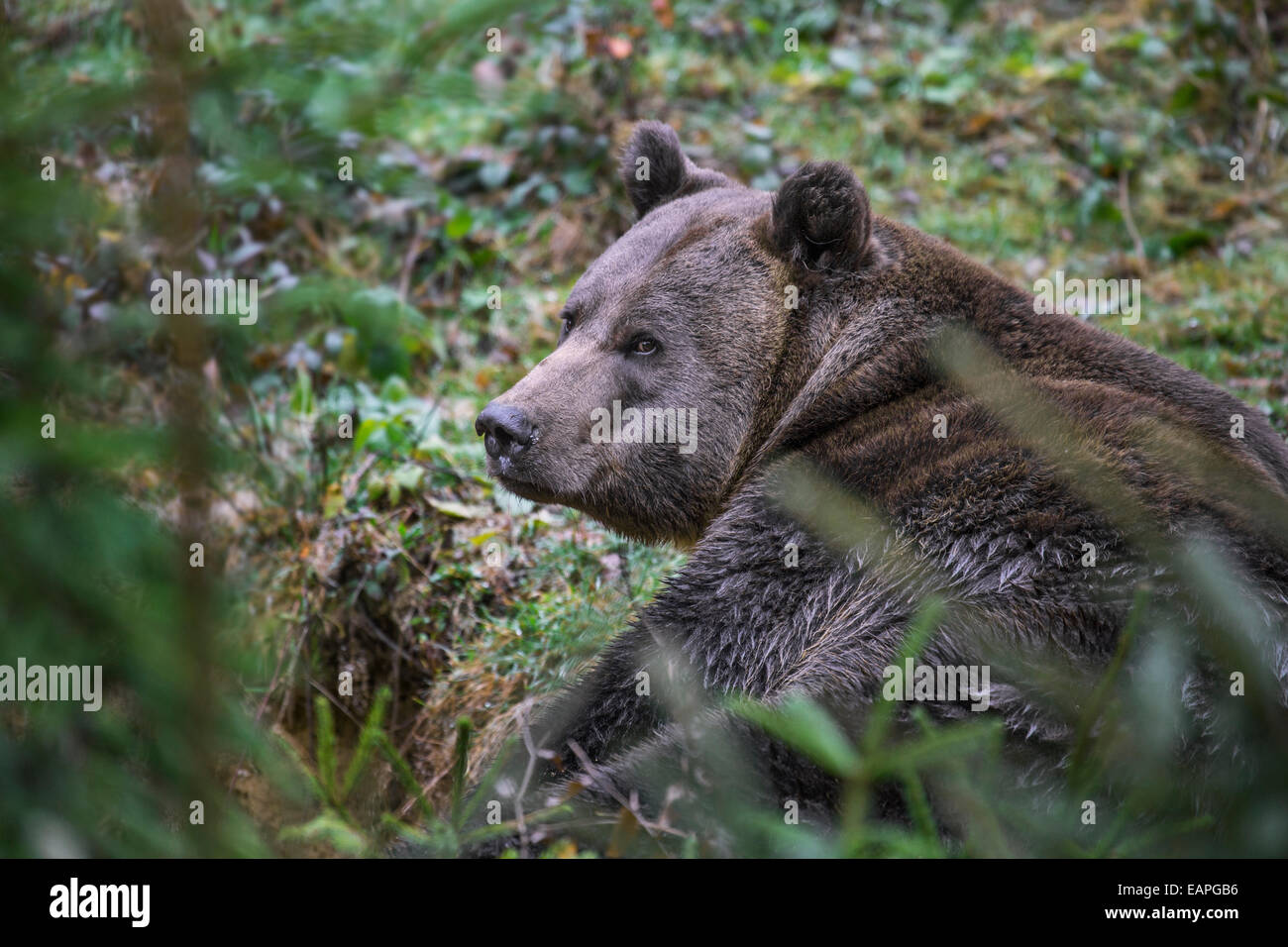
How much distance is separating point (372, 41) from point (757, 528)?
7.20ft

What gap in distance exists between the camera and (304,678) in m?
5.42

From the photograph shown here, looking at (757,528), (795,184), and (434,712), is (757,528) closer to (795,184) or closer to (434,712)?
(795,184)

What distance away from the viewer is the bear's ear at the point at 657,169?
522cm

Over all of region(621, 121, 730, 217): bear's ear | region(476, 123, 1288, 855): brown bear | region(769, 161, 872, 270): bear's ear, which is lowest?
region(476, 123, 1288, 855): brown bear

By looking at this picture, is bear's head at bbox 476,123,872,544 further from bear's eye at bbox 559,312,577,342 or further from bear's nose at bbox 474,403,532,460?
bear's eye at bbox 559,312,577,342

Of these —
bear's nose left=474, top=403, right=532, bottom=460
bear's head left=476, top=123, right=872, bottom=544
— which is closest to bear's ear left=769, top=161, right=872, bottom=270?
bear's head left=476, top=123, right=872, bottom=544

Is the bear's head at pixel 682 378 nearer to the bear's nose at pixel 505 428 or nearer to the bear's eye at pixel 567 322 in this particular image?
the bear's nose at pixel 505 428

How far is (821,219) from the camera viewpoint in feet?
14.3

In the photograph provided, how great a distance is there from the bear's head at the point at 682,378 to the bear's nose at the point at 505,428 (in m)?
0.01

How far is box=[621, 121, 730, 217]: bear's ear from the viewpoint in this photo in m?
5.22

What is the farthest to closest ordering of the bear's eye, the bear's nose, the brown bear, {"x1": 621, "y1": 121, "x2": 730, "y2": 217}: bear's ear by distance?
{"x1": 621, "y1": 121, "x2": 730, "y2": 217}: bear's ear < the bear's eye < the bear's nose < the brown bear

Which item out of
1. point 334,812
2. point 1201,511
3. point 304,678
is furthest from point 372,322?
point 304,678

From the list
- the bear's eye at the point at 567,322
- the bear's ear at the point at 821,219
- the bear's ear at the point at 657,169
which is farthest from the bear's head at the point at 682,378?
the bear's ear at the point at 657,169

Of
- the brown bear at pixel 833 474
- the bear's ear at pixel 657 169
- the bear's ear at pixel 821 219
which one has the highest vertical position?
the bear's ear at pixel 657 169
